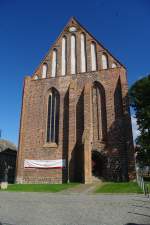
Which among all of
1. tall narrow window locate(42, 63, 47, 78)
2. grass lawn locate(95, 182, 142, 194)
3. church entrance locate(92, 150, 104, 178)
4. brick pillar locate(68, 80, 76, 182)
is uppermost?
tall narrow window locate(42, 63, 47, 78)

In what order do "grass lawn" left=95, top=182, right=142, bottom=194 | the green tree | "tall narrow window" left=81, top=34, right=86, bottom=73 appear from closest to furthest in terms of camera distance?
"grass lawn" left=95, top=182, right=142, bottom=194 < the green tree < "tall narrow window" left=81, top=34, right=86, bottom=73

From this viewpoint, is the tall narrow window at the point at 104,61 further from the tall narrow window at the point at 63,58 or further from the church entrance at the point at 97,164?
the church entrance at the point at 97,164

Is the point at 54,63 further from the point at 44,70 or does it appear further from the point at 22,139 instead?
the point at 22,139

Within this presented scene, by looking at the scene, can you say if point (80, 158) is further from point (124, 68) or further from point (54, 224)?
point (54, 224)

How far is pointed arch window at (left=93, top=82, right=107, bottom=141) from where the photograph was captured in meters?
25.7

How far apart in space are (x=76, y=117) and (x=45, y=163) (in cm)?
642

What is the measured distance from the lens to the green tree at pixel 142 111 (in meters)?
23.9

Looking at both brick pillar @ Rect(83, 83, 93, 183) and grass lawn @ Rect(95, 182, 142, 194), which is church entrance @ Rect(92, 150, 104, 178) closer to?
brick pillar @ Rect(83, 83, 93, 183)

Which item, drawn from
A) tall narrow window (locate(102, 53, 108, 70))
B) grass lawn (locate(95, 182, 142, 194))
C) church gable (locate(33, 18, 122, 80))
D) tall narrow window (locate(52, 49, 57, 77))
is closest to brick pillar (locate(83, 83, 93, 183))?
tall narrow window (locate(102, 53, 108, 70))

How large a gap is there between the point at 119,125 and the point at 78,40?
13496mm

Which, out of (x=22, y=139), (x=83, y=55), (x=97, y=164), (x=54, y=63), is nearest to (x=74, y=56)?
(x=83, y=55)

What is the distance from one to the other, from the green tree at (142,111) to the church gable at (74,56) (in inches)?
171

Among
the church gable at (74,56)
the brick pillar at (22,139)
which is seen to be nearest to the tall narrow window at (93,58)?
the church gable at (74,56)

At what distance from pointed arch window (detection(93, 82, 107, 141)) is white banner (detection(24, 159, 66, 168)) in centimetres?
480
